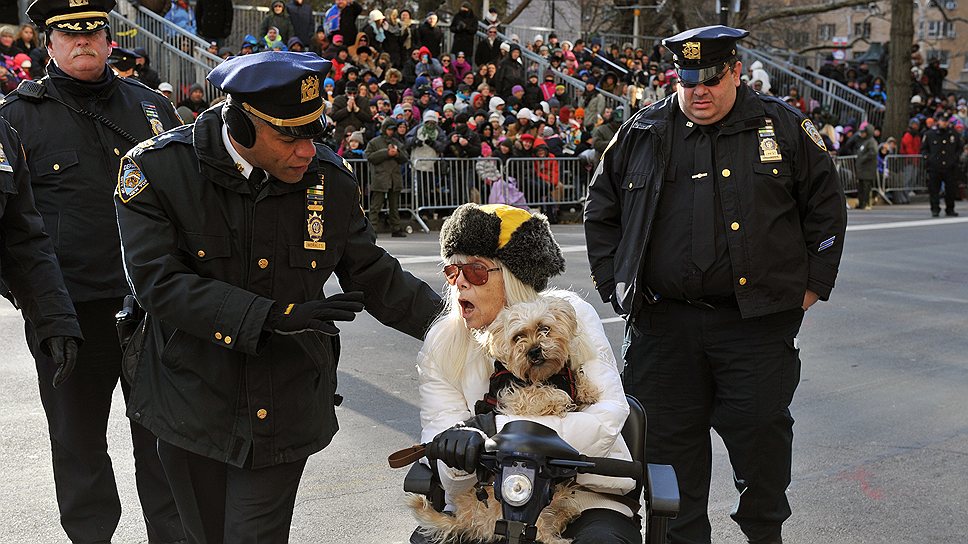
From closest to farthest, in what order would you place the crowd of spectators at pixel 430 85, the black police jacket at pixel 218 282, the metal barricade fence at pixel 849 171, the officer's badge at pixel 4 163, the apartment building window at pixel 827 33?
the black police jacket at pixel 218 282 < the officer's badge at pixel 4 163 < the crowd of spectators at pixel 430 85 < the metal barricade fence at pixel 849 171 < the apartment building window at pixel 827 33

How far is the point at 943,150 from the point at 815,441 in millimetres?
18279

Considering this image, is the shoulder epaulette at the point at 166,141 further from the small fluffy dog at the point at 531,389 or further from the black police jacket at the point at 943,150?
the black police jacket at the point at 943,150

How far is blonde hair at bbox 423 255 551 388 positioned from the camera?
3494 millimetres

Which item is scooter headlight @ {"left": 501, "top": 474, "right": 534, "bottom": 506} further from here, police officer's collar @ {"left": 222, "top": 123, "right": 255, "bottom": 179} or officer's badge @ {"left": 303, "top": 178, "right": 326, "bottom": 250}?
police officer's collar @ {"left": 222, "top": 123, "right": 255, "bottom": 179}

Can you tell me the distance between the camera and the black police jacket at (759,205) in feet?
13.9

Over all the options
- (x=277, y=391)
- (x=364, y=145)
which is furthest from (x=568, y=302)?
(x=364, y=145)

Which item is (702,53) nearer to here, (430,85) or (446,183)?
(446,183)

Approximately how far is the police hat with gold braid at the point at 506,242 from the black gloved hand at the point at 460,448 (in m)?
0.71

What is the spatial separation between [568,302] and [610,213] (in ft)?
4.12

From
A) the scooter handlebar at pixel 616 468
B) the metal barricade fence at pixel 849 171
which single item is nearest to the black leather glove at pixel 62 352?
the scooter handlebar at pixel 616 468

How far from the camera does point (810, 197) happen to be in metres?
4.36

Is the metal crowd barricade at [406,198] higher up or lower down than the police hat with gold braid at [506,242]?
lower down

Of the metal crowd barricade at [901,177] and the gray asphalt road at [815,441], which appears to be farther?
the metal crowd barricade at [901,177]

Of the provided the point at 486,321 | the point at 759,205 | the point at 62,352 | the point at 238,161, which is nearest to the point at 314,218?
the point at 238,161
